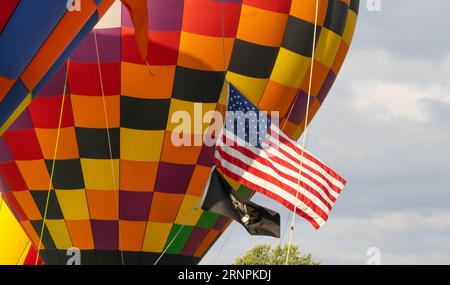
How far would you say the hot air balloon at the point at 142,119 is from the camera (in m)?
13.9

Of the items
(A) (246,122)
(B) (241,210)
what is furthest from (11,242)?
(A) (246,122)

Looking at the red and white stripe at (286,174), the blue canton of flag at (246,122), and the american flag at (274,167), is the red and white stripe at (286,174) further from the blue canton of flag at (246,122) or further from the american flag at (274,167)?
the blue canton of flag at (246,122)

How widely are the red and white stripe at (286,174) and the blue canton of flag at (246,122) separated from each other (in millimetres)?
124

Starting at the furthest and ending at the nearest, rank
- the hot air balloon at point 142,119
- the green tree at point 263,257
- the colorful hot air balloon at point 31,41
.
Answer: the green tree at point 263,257 < the hot air balloon at point 142,119 < the colorful hot air balloon at point 31,41

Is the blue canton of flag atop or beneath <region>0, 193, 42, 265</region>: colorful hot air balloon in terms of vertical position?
beneath

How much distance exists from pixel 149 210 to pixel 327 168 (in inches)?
131

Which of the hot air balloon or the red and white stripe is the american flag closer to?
the red and white stripe

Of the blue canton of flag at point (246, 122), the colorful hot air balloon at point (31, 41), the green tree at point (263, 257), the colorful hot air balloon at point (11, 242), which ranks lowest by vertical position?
the colorful hot air balloon at point (31, 41)

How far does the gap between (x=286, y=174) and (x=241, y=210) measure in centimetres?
98

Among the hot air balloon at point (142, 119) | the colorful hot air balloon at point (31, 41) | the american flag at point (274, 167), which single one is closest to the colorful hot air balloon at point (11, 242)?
the hot air balloon at point (142, 119)

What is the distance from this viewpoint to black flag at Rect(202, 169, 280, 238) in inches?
498

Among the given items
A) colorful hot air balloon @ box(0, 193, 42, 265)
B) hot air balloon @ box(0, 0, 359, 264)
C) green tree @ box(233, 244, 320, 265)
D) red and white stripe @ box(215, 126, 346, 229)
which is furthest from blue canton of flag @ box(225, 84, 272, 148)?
green tree @ box(233, 244, 320, 265)

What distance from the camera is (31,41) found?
9.72 metres
